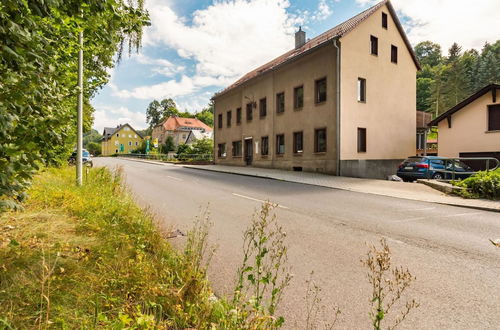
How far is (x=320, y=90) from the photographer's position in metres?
19.2

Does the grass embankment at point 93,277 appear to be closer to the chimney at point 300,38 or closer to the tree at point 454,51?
the chimney at point 300,38

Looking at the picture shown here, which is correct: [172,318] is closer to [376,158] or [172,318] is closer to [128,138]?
[376,158]

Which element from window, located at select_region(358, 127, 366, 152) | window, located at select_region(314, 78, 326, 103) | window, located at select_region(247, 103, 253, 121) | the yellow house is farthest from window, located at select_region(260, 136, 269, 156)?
the yellow house

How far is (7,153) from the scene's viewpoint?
226cm

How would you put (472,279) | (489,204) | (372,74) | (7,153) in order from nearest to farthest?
1. (7,153)
2. (472,279)
3. (489,204)
4. (372,74)

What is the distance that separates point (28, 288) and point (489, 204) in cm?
1089

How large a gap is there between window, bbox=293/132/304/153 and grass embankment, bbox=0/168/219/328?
17.2 meters

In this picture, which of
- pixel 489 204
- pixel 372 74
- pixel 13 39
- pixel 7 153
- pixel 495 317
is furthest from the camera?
pixel 372 74

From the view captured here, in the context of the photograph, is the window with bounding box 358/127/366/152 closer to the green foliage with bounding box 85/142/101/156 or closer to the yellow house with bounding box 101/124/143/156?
the yellow house with bounding box 101/124/143/156

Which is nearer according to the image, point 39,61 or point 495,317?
point 39,61

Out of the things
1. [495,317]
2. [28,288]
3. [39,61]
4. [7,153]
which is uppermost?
[39,61]

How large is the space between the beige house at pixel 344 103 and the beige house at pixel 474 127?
2.43 m

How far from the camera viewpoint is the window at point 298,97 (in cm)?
2062

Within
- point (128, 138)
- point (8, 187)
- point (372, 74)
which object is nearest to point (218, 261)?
point (8, 187)
